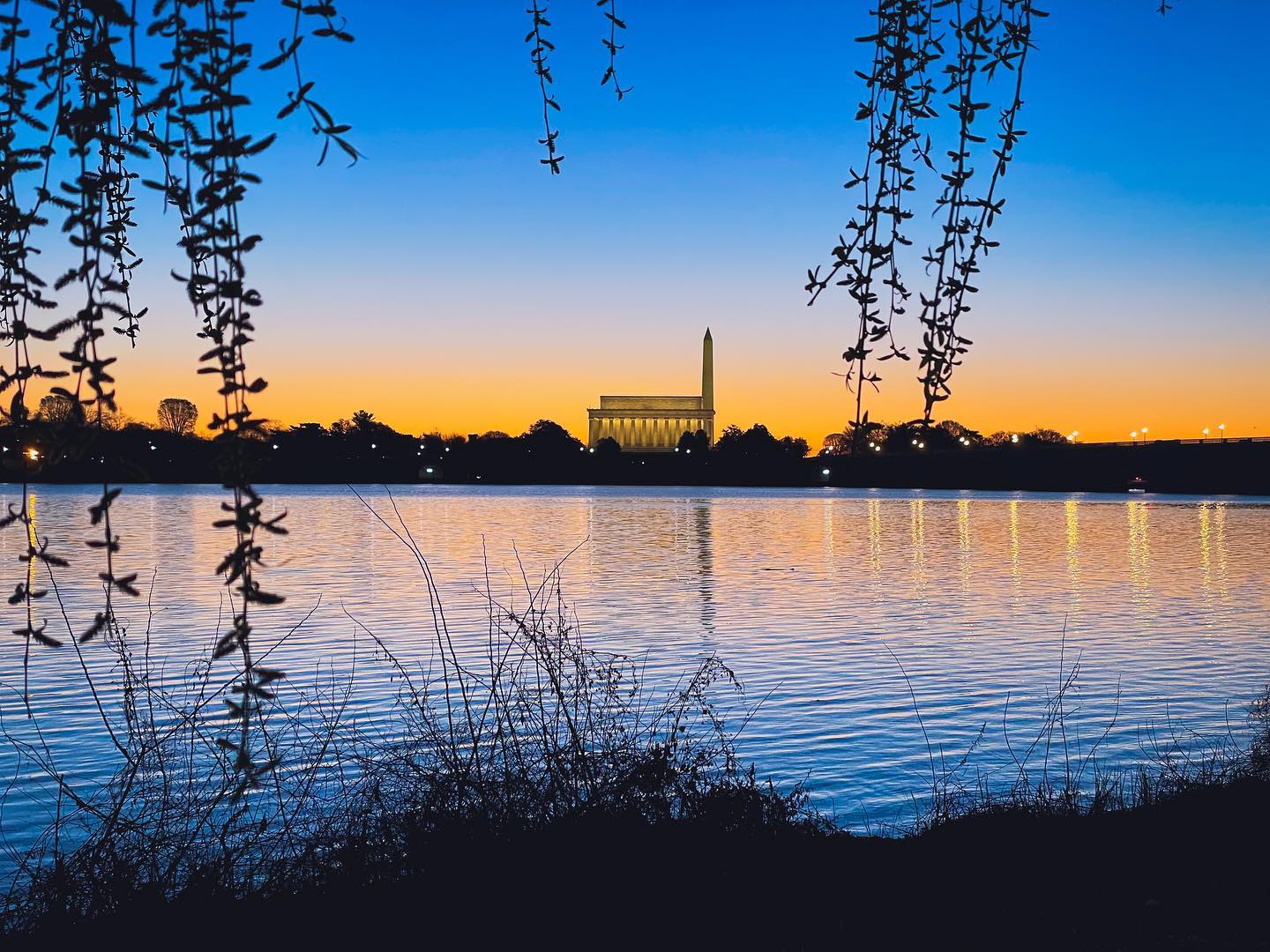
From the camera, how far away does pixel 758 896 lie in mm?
9281

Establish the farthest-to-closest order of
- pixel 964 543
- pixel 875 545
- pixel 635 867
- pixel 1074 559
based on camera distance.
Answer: pixel 964 543 → pixel 875 545 → pixel 1074 559 → pixel 635 867

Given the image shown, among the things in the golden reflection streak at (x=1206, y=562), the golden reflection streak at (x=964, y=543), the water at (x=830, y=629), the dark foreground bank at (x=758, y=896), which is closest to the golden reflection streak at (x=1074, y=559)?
the water at (x=830, y=629)

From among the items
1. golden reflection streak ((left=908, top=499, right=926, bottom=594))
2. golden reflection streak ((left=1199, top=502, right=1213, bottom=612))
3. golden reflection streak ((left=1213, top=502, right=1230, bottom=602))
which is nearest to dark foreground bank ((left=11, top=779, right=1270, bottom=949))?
golden reflection streak ((left=1199, top=502, right=1213, bottom=612))

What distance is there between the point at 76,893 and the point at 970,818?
835cm

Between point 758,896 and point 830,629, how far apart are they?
25.5 metres

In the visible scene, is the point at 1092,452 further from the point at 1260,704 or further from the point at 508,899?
the point at 508,899

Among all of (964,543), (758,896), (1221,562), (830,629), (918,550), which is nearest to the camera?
(758,896)

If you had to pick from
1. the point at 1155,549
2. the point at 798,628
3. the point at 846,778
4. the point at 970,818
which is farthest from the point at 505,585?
the point at 1155,549

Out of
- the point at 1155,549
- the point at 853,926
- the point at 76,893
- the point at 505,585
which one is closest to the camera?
the point at 853,926

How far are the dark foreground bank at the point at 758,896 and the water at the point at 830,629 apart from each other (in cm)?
297

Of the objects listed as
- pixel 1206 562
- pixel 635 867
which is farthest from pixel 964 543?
pixel 635 867

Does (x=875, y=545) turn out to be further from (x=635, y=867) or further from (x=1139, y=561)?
(x=635, y=867)

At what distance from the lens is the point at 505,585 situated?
4247 cm

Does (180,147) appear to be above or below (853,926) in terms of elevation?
above
